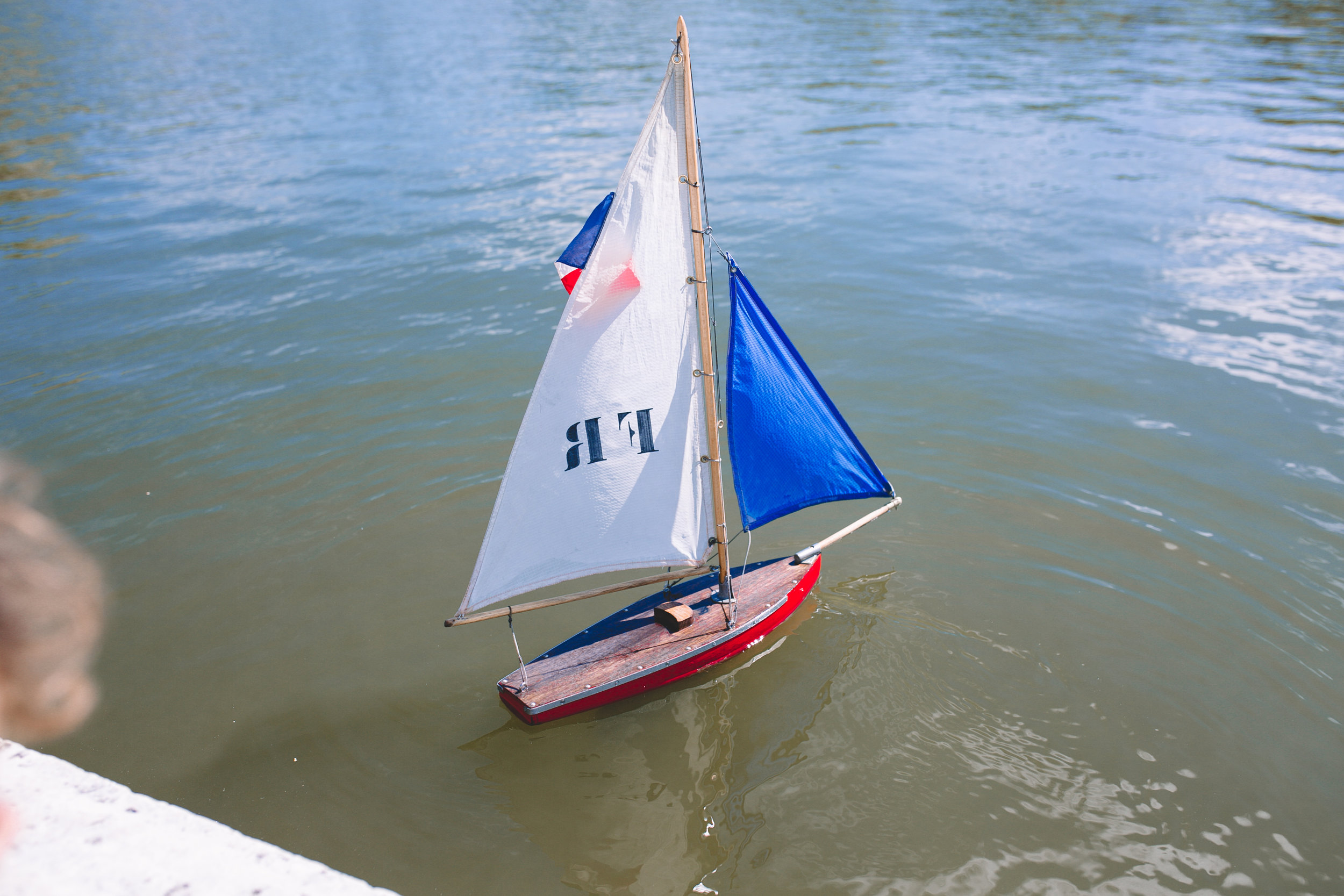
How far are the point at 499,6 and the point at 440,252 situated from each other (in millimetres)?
56991

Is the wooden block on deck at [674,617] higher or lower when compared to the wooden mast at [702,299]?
lower

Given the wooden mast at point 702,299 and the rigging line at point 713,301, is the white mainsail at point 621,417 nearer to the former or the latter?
the wooden mast at point 702,299

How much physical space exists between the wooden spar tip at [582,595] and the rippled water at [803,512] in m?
1.22

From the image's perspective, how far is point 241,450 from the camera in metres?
13.6

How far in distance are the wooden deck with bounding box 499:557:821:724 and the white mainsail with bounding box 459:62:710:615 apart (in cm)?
80

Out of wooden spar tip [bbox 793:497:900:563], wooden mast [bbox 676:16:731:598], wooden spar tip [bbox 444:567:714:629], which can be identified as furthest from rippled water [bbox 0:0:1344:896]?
wooden mast [bbox 676:16:731:598]

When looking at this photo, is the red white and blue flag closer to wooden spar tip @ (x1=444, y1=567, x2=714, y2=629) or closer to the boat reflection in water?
wooden spar tip @ (x1=444, y1=567, x2=714, y2=629)

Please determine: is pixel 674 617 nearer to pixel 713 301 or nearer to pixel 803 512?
pixel 713 301

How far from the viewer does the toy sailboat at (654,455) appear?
7828 millimetres

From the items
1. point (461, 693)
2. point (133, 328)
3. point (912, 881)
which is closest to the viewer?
point (912, 881)

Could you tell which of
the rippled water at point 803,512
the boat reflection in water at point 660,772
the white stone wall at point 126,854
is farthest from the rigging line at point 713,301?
the white stone wall at point 126,854

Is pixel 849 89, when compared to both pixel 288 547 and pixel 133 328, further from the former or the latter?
pixel 288 547

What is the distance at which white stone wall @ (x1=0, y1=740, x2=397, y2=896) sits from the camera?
3920 mm

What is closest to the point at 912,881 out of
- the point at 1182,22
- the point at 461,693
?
the point at 461,693
